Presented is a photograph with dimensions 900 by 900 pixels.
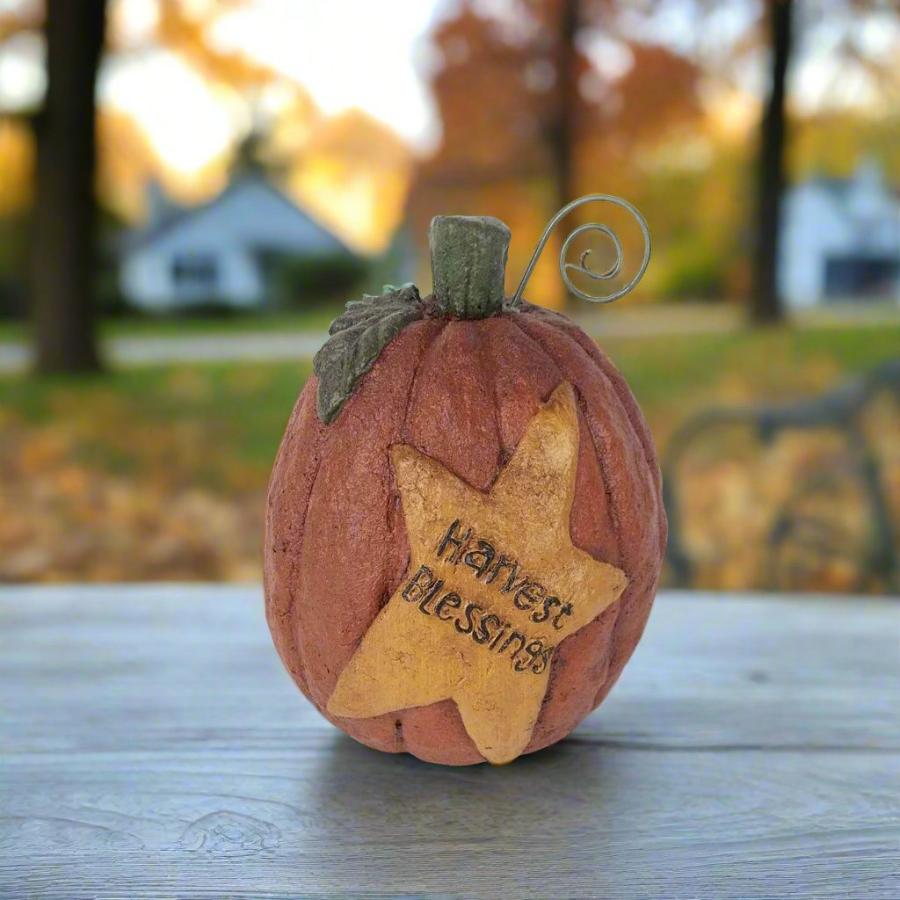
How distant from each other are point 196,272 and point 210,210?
2009mm

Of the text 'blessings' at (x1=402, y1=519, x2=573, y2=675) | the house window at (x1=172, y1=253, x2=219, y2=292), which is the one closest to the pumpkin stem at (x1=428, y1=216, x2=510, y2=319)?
the text 'blessings' at (x1=402, y1=519, x2=573, y2=675)

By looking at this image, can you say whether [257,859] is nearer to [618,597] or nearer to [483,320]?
[618,597]

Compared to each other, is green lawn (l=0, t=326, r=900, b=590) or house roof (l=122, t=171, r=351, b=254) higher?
house roof (l=122, t=171, r=351, b=254)

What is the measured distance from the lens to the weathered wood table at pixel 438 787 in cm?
109

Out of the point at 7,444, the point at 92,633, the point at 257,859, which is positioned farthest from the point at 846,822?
the point at 7,444

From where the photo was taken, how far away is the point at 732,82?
5.09m

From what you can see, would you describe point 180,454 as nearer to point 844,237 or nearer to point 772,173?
point 772,173

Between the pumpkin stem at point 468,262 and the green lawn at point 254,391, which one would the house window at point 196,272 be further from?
the pumpkin stem at point 468,262

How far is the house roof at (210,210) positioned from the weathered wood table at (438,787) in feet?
14.5

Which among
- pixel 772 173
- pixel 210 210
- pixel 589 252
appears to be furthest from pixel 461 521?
pixel 210 210

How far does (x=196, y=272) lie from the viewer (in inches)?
261

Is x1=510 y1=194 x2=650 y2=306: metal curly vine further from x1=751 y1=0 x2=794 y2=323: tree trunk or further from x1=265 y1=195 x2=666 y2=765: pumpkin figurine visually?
x1=751 y1=0 x2=794 y2=323: tree trunk

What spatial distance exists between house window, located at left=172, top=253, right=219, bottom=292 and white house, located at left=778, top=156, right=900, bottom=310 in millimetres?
3386

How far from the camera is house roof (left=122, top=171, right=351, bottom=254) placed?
613 centimetres
